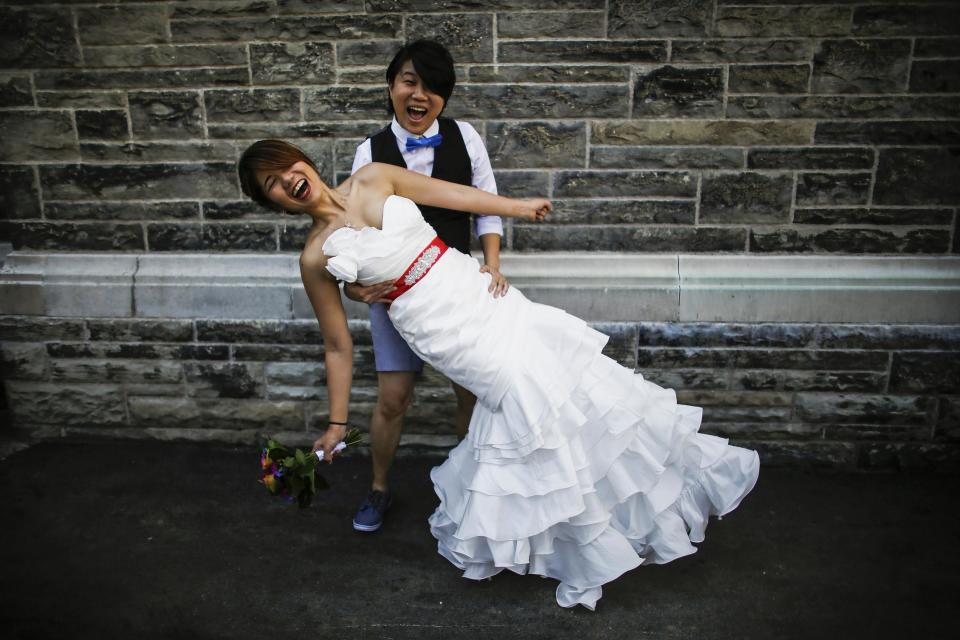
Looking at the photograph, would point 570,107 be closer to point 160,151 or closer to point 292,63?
point 292,63

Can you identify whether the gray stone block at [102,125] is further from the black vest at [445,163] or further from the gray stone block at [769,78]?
the gray stone block at [769,78]

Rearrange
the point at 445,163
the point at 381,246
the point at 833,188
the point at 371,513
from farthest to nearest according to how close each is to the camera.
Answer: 1. the point at 833,188
2. the point at 371,513
3. the point at 445,163
4. the point at 381,246

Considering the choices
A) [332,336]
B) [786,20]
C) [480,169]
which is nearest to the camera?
[332,336]

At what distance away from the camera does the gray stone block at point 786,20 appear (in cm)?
371

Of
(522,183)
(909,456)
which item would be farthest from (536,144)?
(909,456)

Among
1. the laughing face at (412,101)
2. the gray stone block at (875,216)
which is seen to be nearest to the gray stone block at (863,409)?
the gray stone block at (875,216)

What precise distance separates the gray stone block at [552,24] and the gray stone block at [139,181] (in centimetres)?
171

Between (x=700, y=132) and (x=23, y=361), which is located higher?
(x=700, y=132)

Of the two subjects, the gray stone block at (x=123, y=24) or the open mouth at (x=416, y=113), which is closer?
the open mouth at (x=416, y=113)

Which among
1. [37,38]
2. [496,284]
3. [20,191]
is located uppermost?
[37,38]

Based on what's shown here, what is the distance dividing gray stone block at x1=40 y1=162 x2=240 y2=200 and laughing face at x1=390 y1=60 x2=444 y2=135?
1.40 metres

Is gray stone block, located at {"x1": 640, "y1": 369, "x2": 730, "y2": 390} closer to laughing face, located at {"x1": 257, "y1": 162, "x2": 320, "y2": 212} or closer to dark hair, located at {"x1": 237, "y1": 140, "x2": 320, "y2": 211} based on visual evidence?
laughing face, located at {"x1": 257, "y1": 162, "x2": 320, "y2": 212}

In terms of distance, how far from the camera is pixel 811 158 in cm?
391

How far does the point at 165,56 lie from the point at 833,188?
3.70 meters
